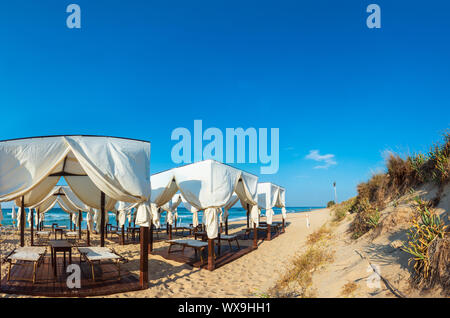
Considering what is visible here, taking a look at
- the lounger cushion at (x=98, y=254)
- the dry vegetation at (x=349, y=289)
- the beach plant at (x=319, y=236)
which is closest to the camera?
the dry vegetation at (x=349, y=289)

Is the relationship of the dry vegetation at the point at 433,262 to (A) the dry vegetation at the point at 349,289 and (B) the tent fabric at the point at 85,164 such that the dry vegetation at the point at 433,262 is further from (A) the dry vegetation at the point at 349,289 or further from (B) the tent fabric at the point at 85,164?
(B) the tent fabric at the point at 85,164

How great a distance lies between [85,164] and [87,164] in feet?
0.15

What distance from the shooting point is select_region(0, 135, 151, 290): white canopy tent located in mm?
4547

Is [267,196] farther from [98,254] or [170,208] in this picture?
[98,254]

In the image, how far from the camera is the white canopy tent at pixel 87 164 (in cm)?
455

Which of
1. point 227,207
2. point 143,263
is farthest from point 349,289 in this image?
point 227,207

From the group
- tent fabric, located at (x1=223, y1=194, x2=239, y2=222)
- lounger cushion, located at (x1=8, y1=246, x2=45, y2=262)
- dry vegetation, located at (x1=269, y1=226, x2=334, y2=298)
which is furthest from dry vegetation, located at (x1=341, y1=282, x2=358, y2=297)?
tent fabric, located at (x1=223, y1=194, x2=239, y2=222)

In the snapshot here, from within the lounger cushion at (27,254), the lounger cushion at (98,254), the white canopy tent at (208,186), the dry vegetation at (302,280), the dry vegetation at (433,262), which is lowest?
the dry vegetation at (302,280)

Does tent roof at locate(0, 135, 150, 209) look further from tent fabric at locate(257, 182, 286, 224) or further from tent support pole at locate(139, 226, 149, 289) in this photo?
tent fabric at locate(257, 182, 286, 224)

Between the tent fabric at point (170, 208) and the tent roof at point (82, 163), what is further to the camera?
the tent fabric at point (170, 208)

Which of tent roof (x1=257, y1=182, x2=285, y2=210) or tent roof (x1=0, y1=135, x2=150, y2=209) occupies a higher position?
tent roof (x1=0, y1=135, x2=150, y2=209)

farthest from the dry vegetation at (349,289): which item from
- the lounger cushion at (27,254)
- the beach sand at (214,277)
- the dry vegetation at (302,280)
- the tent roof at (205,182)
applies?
the lounger cushion at (27,254)

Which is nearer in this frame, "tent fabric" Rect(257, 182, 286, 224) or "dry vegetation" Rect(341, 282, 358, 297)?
"dry vegetation" Rect(341, 282, 358, 297)

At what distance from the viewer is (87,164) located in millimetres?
4633
